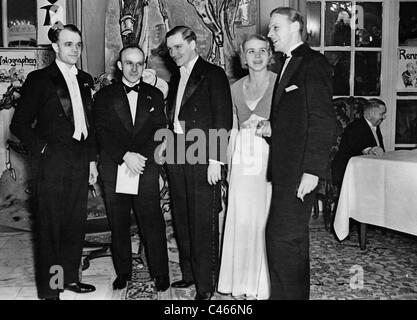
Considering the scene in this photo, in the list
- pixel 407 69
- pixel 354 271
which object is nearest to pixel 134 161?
pixel 354 271

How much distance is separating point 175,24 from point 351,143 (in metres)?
1.69

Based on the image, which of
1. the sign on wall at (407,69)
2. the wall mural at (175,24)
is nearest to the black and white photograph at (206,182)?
→ the wall mural at (175,24)

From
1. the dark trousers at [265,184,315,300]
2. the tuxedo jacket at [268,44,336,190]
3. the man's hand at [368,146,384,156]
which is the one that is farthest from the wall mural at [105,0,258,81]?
the dark trousers at [265,184,315,300]

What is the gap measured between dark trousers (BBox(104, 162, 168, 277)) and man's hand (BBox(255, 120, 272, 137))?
1.89 feet

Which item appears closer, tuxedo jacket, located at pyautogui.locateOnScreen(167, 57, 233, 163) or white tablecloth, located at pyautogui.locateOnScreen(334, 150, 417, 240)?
tuxedo jacket, located at pyautogui.locateOnScreen(167, 57, 233, 163)

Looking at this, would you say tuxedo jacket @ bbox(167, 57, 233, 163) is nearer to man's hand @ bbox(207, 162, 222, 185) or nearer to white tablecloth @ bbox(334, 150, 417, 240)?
man's hand @ bbox(207, 162, 222, 185)

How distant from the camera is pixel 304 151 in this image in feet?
6.28

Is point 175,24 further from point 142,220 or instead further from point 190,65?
point 142,220

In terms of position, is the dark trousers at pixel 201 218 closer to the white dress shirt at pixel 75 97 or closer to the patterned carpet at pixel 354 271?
the patterned carpet at pixel 354 271

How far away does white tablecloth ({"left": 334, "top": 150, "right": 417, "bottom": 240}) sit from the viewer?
2898 millimetres

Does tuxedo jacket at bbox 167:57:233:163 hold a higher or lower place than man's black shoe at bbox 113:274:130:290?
higher

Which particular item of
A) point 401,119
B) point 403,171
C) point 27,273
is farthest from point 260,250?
point 401,119

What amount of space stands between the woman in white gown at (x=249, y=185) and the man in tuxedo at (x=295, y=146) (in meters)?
0.26

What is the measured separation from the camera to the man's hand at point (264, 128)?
214 cm
